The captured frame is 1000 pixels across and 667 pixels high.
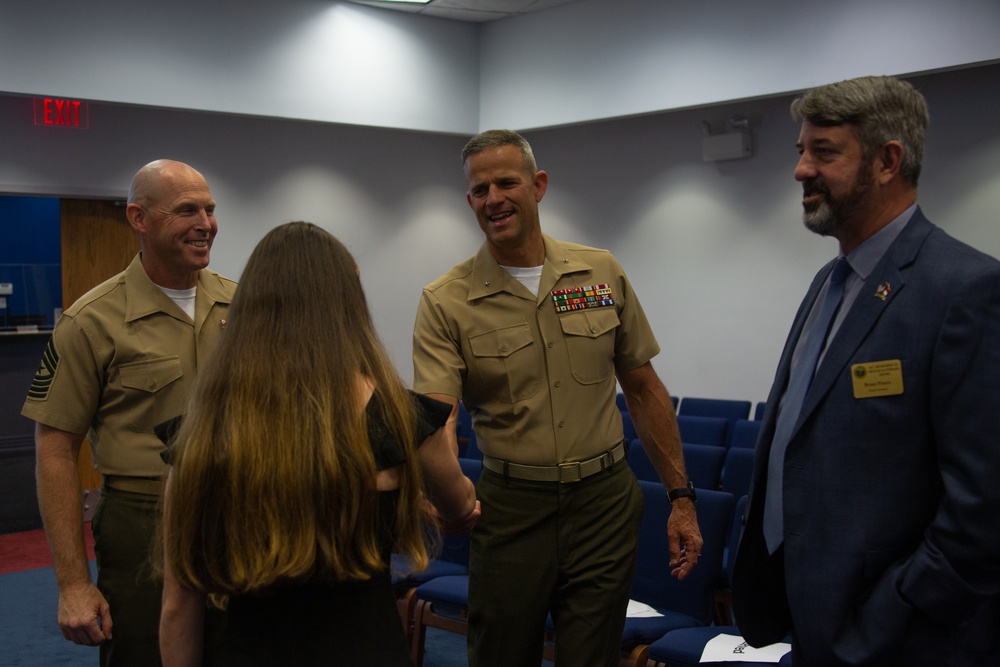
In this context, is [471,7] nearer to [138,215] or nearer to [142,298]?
[138,215]

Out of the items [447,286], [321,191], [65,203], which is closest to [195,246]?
[447,286]

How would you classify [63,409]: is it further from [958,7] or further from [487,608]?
[958,7]


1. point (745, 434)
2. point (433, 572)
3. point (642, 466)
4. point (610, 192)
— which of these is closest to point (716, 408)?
point (745, 434)

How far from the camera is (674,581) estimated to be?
379 cm

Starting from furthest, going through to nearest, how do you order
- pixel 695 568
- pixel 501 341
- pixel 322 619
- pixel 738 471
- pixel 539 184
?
1. pixel 738 471
2. pixel 695 568
3. pixel 539 184
4. pixel 501 341
5. pixel 322 619

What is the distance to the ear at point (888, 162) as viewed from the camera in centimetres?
194

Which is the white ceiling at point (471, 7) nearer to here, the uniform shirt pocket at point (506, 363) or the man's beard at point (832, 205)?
the uniform shirt pocket at point (506, 363)

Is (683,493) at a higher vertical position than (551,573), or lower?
higher

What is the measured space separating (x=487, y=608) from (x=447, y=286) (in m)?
0.95

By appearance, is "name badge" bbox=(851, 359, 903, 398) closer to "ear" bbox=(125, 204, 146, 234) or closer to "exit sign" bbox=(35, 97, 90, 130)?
"ear" bbox=(125, 204, 146, 234)

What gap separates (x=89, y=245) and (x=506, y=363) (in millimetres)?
5894

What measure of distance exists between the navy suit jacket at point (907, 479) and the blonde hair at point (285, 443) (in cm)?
77

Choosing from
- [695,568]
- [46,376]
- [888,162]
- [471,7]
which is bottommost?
[695,568]

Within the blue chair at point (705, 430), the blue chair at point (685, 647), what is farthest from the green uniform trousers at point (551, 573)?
the blue chair at point (705, 430)
